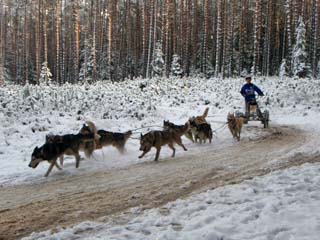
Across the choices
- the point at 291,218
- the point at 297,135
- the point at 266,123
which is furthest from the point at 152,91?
the point at 291,218

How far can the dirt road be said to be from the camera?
591 cm

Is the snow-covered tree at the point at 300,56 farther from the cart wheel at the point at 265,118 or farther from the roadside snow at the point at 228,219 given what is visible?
the roadside snow at the point at 228,219

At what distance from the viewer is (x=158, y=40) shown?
43.6 m

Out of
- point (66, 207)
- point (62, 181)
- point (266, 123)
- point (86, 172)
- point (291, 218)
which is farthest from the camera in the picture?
point (266, 123)

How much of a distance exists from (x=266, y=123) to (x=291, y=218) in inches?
436

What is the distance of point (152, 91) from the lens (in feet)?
71.4

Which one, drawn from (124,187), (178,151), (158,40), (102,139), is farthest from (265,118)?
(158,40)

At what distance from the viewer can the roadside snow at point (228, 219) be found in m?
4.84

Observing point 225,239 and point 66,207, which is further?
point 66,207

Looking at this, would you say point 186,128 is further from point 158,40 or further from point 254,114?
point 158,40

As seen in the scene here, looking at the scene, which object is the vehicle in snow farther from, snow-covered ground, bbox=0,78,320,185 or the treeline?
the treeline

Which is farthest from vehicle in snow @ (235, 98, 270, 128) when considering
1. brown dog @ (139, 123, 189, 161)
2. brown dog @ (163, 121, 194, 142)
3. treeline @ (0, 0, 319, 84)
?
treeline @ (0, 0, 319, 84)

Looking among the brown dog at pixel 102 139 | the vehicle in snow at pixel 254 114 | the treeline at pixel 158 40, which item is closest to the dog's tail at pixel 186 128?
the brown dog at pixel 102 139

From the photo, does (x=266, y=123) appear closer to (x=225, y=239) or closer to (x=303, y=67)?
(x=225, y=239)
